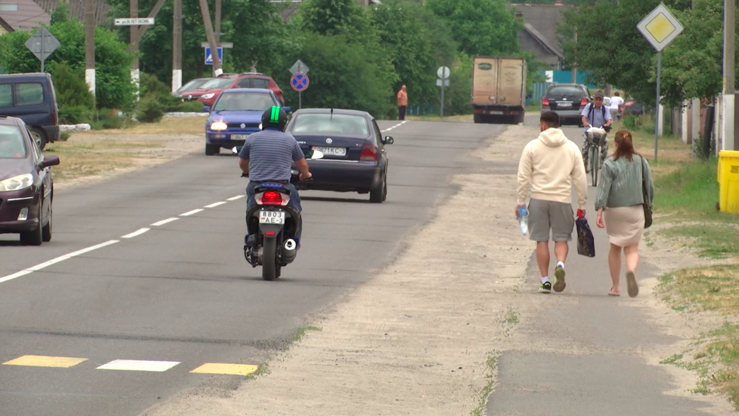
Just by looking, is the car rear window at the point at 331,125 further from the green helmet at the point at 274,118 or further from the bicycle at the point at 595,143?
the green helmet at the point at 274,118

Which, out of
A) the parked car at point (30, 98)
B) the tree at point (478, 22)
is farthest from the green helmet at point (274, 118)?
the tree at point (478, 22)

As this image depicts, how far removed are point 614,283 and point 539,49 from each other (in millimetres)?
135119

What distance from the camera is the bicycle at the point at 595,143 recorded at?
2662 cm

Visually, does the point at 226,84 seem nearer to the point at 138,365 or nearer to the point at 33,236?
the point at 33,236

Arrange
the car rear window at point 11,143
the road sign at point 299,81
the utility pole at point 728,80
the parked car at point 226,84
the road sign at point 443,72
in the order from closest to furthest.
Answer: the car rear window at point 11,143 < the utility pole at point 728,80 < the parked car at point 226,84 < the road sign at point 299,81 < the road sign at point 443,72

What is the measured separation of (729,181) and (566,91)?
3671 centimetres

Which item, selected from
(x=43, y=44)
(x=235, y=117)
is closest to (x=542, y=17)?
(x=43, y=44)

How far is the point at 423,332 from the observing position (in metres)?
11.1

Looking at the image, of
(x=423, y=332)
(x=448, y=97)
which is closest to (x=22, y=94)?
(x=423, y=332)

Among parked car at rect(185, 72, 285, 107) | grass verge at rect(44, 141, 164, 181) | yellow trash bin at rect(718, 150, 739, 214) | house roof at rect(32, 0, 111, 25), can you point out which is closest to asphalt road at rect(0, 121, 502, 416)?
yellow trash bin at rect(718, 150, 739, 214)

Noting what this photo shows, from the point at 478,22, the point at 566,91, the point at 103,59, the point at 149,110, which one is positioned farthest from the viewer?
the point at 478,22

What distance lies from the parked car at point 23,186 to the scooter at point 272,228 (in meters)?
3.52

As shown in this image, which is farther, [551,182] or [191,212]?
[191,212]

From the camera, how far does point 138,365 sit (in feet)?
30.3
